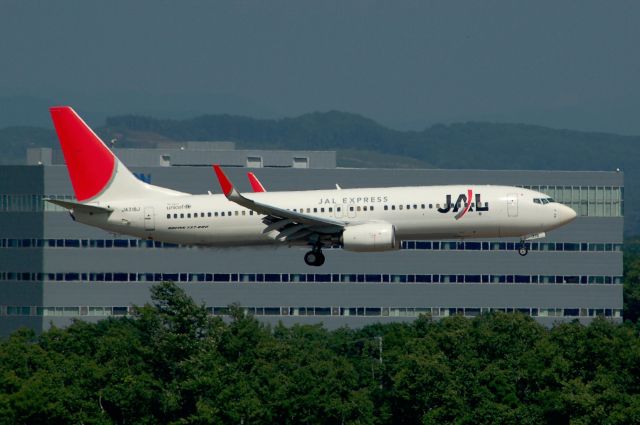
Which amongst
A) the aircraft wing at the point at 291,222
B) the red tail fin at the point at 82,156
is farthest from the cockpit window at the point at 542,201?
the red tail fin at the point at 82,156

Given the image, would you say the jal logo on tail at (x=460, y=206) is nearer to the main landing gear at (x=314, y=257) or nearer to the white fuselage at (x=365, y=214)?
the white fuselage at (x=365, y=214)

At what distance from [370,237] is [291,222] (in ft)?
19.0

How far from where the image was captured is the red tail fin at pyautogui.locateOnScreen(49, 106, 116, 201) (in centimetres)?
10694

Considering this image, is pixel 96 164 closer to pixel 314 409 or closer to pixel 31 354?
pixel 314 409

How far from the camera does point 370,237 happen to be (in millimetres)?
96938

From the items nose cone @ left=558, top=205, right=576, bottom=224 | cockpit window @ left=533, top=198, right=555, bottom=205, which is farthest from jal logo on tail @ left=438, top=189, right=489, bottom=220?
nose cone @ left=558, top=205, right=576, bottom=224

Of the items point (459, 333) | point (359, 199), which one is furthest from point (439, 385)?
point (359, 199)

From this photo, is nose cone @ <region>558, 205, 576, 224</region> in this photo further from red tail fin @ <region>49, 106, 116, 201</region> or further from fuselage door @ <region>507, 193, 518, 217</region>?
red tail fin @ <region>49, 106, 116, 201</region>

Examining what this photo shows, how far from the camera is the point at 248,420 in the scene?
132m

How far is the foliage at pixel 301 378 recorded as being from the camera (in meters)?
133

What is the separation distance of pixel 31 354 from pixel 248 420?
107 feet

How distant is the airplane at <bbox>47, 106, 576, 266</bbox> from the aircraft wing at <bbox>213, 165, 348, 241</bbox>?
0.22 feet

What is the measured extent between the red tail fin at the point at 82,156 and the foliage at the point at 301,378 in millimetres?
32059

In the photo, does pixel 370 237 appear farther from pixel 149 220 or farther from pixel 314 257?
pixel 149 220
